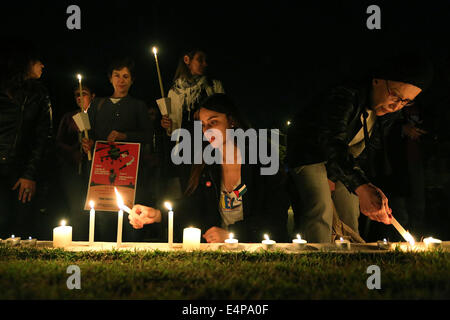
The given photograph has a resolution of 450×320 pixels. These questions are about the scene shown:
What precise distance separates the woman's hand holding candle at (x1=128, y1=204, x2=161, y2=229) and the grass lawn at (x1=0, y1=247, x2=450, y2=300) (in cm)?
58

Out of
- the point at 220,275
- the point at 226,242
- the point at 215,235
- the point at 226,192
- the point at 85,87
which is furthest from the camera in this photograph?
the point at 85,87

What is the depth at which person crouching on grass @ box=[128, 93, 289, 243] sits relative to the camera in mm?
3977

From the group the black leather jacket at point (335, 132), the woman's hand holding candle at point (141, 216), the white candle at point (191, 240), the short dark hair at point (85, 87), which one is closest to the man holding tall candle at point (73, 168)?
the short dark hair at point (85, 87)

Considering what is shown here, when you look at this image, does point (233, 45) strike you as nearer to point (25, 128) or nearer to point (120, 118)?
point (120, 118)

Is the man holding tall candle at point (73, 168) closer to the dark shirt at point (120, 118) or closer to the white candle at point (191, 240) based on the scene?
the dark shirt at point (120, 118)

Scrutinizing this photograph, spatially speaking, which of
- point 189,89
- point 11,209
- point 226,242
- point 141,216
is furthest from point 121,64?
point 226,242

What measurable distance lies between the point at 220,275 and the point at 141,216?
1.42 m

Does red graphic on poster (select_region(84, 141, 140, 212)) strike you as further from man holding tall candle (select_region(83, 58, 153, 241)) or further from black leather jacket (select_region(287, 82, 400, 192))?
black leather jacket (select_region(287, 82, 400, 192))

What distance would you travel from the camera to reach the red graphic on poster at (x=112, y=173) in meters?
4.29

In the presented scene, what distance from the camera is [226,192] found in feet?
13.4
